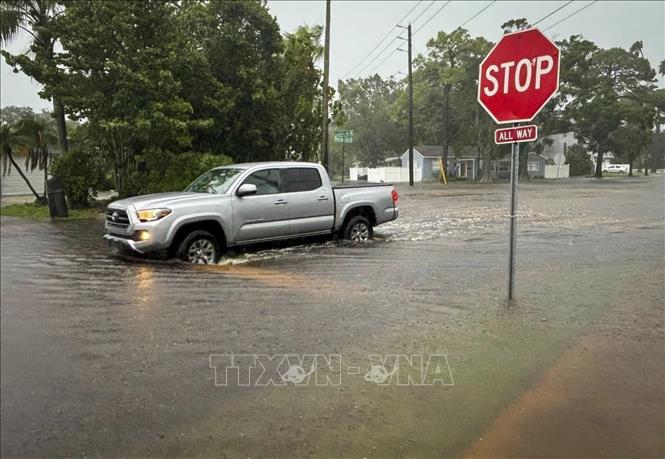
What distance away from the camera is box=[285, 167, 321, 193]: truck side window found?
9.59 meters

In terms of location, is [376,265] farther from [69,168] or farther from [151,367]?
[69,168]

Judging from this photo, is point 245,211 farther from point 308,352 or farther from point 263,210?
point 308,352

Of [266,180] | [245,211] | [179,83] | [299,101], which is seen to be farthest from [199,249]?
[299,101]

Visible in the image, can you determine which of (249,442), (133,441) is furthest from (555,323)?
(133,441)

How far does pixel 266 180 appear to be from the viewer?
365 inches

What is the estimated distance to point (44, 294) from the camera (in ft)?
9.21

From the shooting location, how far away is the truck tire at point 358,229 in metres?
10.6

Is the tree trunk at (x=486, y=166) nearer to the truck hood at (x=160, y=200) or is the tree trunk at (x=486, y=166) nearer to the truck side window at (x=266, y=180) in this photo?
the truck side window at (x=266, y=180)

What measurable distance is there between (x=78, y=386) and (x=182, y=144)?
14938 mm

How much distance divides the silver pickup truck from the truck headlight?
0.04ft

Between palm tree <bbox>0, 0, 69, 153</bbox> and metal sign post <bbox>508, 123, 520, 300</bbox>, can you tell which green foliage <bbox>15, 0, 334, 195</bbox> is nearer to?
palm tree <bbox>0, 0, 69, 153</bbox>

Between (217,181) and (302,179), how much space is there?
1.56 m

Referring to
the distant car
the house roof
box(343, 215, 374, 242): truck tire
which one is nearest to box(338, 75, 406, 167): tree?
the house roof

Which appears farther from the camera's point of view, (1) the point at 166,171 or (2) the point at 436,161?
(2) the point at 436,161
